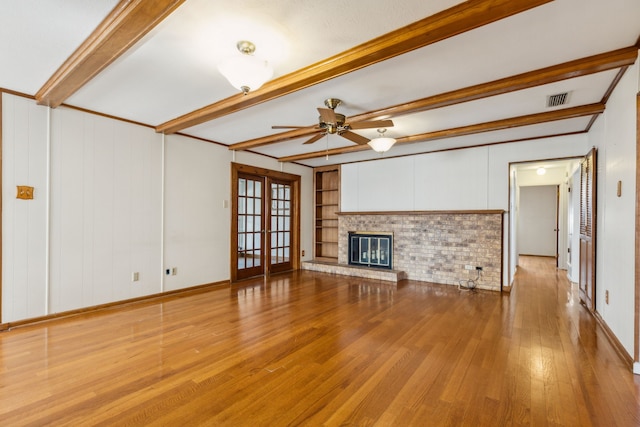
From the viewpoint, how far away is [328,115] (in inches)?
123

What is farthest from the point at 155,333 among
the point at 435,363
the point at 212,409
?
the point at 435,363

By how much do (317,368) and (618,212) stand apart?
308 cm

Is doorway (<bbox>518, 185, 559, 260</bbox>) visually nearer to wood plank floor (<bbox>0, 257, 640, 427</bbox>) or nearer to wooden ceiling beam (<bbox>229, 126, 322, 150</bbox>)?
wood plank floor (<bbox>0, 257, 640, 427</bbox>)

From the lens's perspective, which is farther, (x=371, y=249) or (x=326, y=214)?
(x=326, y=214)

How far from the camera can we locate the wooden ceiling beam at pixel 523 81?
2.47 m

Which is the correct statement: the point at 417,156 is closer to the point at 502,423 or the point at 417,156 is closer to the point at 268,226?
Answer: the point at 268,226

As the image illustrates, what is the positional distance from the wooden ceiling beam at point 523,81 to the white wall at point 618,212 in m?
0.18

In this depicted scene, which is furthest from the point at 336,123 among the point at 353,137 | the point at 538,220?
the point at 538,220

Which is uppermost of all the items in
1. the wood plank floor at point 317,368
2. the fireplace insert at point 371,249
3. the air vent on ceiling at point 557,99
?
the air vent on ceiling at point 557,99

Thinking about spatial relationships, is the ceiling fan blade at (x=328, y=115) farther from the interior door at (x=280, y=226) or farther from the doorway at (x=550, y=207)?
the doorway at (x=550, y=207)

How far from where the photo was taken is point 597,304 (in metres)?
3.67

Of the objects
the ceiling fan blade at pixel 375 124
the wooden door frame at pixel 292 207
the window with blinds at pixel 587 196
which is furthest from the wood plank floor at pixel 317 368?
the ceiling fan blade at pixel 375 124

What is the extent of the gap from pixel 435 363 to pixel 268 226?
15.3 ft

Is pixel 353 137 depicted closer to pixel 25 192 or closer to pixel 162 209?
pixel 162 209
